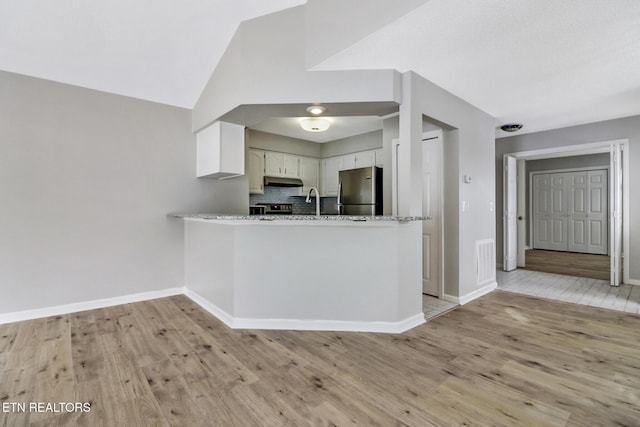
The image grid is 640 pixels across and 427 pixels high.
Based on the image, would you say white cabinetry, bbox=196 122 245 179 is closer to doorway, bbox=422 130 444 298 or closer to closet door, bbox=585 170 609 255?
doorway, bbox=422 130 444 298

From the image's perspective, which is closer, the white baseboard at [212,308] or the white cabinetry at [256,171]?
the white baseboard at [212,308]

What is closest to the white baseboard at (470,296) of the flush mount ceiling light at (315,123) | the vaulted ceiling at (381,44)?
the vaulted ceiling at (381,44)

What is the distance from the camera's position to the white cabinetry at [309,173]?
19.6 feet

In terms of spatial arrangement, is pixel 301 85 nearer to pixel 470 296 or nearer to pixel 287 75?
pixel 287 75

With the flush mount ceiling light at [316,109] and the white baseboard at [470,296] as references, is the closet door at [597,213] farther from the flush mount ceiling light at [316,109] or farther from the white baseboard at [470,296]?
the flush mount ceiling light at [316,109]

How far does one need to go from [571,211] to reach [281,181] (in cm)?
708

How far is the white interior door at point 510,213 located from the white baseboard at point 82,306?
5250 mm

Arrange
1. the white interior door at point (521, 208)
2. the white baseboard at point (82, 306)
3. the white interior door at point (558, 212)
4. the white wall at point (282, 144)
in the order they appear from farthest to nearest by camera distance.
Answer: the white interior door at point (558, 212) → the white interior door at point (521, 208) → the white wall at point (282, 144) → the white baseboard at point (82, 306)

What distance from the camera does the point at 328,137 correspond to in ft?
19.0

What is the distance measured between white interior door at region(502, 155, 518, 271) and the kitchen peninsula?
3298 mm

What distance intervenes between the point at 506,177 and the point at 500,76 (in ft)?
9.07

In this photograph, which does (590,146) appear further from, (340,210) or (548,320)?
(340,210)


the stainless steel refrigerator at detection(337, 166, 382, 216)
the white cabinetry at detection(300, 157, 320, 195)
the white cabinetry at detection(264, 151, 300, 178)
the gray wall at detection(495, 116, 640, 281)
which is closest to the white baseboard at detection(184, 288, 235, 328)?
the white cabinetry at detection(264, 151, 300, 178)

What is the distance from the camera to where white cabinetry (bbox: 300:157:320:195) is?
596 cm
